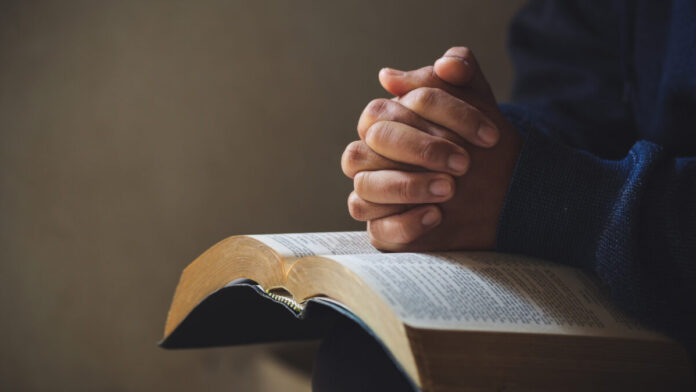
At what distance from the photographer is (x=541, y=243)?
55 centimetres

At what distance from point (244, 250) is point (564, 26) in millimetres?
774

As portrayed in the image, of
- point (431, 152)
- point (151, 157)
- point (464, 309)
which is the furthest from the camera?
point (151, 157)

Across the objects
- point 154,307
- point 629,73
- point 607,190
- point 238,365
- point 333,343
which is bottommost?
point 238,365

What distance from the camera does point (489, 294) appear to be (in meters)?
0.43

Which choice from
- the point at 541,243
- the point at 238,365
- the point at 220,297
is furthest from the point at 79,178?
the point at 541,243

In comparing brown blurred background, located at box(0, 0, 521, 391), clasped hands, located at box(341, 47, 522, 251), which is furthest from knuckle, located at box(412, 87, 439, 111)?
brown blurred background, located at box(0, 0, 521, 391)

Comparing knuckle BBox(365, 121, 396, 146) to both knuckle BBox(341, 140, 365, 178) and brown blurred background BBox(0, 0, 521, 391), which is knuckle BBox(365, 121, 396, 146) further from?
brown blurred background BBox(0, 0, 521, 391)

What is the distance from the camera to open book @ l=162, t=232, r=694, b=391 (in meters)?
0.37

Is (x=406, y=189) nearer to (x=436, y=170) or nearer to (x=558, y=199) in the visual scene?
(x=436, y=170)

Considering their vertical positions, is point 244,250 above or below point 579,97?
below

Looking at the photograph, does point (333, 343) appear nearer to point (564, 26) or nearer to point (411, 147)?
point (411, 147)

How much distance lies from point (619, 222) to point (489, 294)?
0.15 meters

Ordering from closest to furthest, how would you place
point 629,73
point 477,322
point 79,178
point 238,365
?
point 477,322
point 629,73
point 79,178
point 238,365

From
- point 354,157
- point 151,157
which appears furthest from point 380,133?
point 151,157
